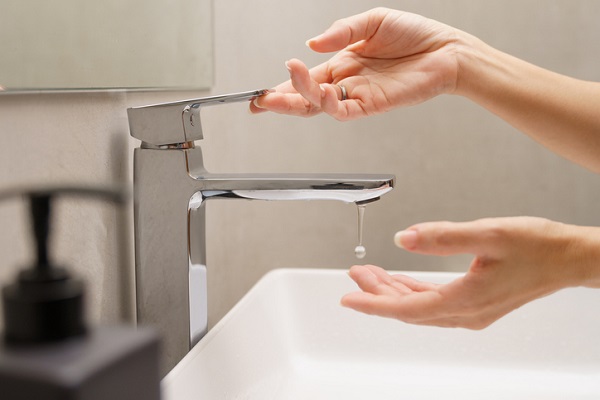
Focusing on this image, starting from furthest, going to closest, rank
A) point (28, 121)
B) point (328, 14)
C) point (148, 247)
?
point (328, 14) < point (148, 247) < point (28, 121)

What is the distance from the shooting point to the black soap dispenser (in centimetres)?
17

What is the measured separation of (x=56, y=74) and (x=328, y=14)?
64cm

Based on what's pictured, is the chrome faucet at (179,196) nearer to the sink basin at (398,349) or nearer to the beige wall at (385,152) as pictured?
the sink basin at (398,349)

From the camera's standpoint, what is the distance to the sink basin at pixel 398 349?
2.48ft

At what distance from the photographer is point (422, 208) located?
115 cm

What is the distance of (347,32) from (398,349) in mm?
394

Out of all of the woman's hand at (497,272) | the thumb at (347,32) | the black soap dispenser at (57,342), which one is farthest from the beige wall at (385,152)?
the black soap dispenser at (57,342)

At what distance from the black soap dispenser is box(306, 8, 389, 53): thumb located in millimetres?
555

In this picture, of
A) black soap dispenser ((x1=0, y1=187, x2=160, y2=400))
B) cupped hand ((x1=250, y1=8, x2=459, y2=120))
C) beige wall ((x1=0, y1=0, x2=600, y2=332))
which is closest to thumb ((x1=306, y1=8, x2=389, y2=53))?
cupped hand ((x1=250, y1=8, x2=459, y2=120))

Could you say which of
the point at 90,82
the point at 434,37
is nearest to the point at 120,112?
the point at 90,82

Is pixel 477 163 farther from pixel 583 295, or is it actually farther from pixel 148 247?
pixel 148 247

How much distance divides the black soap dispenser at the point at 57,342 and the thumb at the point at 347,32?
0.55 metres

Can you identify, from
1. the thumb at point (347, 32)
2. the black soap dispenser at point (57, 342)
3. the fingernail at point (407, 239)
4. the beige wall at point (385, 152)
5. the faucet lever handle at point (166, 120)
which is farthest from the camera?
the beige wall at point (385, 152)

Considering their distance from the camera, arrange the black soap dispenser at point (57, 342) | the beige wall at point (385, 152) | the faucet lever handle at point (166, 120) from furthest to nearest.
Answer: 1. the beige wall at point (385, 152)
2. the faucet lever handle at point (166, 120)
3. the black soap dispenser at point (57, 342)
